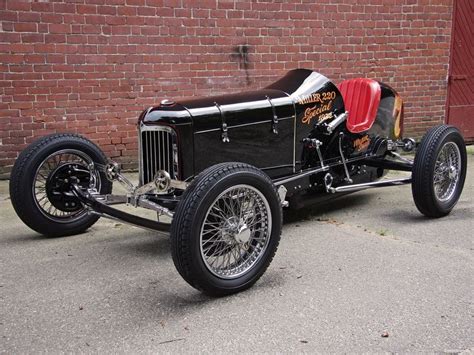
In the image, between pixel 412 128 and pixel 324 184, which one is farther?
pixel 412 128

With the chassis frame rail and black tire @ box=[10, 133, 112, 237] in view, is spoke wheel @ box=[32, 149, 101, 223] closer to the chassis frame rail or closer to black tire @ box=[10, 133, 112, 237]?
black tire @ box=[10, 133, 112, 237]

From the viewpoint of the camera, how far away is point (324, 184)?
517cm

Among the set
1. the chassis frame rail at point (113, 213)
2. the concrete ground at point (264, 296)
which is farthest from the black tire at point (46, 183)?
the chassis frame rail at point (113, 213)

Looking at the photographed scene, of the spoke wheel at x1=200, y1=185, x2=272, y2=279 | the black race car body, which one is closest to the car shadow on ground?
the black race car body

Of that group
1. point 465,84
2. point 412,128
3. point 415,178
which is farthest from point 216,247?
point 465,84

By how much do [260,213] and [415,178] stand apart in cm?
196

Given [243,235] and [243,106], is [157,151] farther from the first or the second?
[243,235]

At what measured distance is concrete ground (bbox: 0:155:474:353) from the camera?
307 cm

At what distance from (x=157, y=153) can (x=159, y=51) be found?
10.6 ft

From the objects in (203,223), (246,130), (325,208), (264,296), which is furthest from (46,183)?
(325,208)

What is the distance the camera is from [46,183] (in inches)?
183

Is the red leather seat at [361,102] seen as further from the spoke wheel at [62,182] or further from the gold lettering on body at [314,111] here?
the spoke wheel at [62,182]

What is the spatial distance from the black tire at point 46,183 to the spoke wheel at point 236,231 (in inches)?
64.5

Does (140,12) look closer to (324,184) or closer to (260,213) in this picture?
(324,184)
